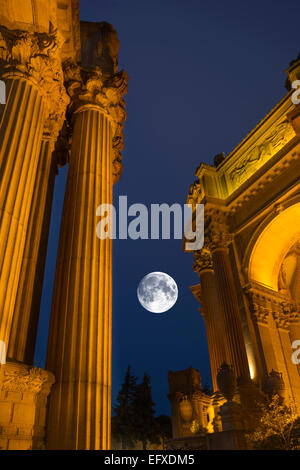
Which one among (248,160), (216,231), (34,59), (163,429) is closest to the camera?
(34,59)

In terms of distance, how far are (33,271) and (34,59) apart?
4.84 meters

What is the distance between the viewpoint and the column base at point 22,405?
531cm

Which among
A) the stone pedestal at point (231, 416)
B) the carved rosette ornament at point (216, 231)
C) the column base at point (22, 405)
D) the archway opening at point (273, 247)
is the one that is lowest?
the column base at point (22, 405)

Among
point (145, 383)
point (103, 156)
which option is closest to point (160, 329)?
point (145, 383)

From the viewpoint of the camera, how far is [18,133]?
690 cm

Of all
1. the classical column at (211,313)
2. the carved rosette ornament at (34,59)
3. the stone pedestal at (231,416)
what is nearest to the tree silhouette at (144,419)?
the classical column at (211,313)

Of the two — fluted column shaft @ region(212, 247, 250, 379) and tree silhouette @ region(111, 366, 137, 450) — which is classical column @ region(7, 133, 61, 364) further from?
tree silhouette @ region(111, 366, 137, 450)

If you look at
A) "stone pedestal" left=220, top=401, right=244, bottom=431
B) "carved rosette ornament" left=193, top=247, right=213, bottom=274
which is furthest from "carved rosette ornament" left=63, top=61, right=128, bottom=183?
"carved rosette ornament" left=193, top=247, right=213, bottom=274

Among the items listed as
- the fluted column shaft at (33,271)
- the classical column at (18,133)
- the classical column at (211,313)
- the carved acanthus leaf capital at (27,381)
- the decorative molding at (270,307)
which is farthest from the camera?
the decorative molding at (270,307)

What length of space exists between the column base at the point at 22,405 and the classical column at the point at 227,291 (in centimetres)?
→ 1277

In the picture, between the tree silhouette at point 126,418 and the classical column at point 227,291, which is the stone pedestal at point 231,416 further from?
the tree silhouette at point 126,418

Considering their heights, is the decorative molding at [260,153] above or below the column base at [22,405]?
above

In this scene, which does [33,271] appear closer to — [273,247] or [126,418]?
[273,247]

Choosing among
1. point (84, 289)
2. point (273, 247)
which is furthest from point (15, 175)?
point (273, 247)
